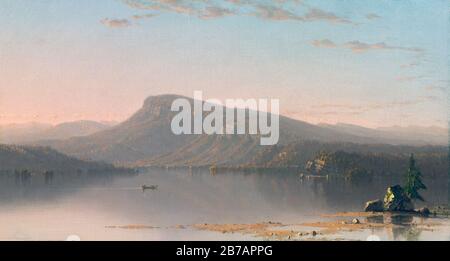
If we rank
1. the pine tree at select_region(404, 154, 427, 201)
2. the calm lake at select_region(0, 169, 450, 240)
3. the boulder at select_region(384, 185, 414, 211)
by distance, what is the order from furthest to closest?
1. the pine tree at select_region(404, 154, 427, 201)
2. the boulder at select_region(384, 185, 414, 211)
3. the calm lake at select_region(0, 169, 450, 240)

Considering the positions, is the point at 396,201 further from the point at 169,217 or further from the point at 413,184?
the point at 169,217

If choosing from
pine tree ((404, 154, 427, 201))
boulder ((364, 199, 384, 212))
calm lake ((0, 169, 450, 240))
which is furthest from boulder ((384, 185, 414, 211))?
pine tree ((404, 154, 427, 201))

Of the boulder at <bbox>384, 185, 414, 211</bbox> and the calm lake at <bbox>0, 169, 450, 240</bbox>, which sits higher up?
Result: the boulder at <bbox>384, 185, 414, 211</bbox>

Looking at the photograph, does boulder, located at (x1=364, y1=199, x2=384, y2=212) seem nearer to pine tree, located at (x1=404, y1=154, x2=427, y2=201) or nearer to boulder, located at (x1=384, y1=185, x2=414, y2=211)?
boulder, located at (x1=384, y1=185, x2=414, y2=211)

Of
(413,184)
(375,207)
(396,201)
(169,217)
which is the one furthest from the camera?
(413,184)

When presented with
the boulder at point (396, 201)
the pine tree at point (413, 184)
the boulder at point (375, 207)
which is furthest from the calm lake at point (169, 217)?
the pine tree at point (413, 184)

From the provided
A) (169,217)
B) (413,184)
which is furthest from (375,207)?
(169,217)

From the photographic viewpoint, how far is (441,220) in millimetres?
85188

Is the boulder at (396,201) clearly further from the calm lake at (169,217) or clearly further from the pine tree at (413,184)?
the pine tree at (413,184)

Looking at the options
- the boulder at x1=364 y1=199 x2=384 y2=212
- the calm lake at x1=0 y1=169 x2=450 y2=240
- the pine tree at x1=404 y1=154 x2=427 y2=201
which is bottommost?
the calm lake at x1=0 y1=169 x2=450 y2=240

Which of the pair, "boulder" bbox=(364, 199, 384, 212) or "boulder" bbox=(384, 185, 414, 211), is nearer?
"boulder" bbox=(384, 185, 414, 211)

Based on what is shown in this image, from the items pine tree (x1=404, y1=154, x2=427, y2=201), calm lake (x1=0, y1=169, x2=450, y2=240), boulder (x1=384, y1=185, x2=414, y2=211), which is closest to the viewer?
calm lake (x1=0, y1=169, x2=450, y2=240)
